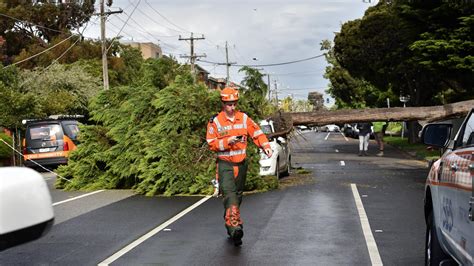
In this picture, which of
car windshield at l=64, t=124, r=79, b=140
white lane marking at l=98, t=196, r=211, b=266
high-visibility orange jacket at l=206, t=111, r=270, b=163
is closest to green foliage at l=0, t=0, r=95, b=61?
car windshield at l=64, t=124, r=79, b=140

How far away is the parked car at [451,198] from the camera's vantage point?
4.17 metres

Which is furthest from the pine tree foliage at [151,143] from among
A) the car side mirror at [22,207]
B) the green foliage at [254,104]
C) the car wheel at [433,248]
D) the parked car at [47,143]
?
the car side mirror at [22,207]

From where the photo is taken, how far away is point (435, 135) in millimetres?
6289

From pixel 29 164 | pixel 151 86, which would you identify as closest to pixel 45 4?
pixel 29 164

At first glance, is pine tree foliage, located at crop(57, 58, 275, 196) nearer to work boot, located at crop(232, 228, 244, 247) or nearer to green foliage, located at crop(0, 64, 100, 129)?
work boot, located at crop(232, 228, 244, 247)

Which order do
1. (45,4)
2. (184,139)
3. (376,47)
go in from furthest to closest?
(45,4)
(376,47)
(184,139)

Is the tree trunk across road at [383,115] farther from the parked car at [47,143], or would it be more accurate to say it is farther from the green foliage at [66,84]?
the green foliage at [66,84]

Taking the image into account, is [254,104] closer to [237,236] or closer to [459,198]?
[237,236]

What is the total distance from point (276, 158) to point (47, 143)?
31.2ft

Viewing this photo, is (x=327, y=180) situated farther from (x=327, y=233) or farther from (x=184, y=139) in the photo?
(x=327, y=233)

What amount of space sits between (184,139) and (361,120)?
21.1ft

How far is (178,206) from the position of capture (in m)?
12.1

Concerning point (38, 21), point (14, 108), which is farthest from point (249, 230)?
point (38, 21)

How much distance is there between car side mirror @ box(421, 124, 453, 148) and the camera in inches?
246
